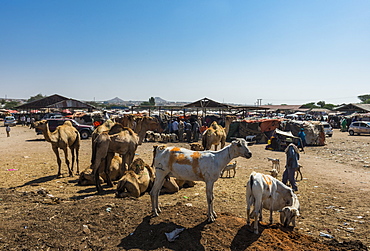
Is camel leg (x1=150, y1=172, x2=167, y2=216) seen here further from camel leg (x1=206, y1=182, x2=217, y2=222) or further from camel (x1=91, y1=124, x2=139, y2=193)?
camel (x1=91, y1=124, x2=139, y2=193)

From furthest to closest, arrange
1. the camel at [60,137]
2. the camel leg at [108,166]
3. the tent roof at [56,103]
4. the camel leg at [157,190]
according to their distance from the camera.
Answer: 1. the tent roof at [56,103]
2. the camel at [60,137]
3. the camel leg at [108,166]
4. the camel leg at [157,190]

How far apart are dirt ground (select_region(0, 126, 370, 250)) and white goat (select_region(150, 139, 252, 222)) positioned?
1.87 feet

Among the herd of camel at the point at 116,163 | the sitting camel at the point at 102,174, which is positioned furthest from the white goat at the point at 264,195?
the sitting camel at the point at 102,174

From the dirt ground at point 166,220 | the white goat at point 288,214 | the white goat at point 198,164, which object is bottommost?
the dirt ground at point 166,220

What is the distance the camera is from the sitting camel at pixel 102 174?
9.20 meters

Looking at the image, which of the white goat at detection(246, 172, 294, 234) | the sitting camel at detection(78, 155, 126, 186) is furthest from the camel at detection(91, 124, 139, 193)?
the white goat at detection(246, 172, 294, 234)

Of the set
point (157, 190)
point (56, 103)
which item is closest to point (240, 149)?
point (157, 190)

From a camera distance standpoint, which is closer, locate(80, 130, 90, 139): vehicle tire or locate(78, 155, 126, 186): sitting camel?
locate(78, 155, 126, 186): sitting camel

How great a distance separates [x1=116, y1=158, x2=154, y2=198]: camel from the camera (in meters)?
7.57

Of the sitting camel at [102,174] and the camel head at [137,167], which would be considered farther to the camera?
the sitting camel at [102,174]

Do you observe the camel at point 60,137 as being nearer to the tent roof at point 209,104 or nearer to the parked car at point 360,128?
the tent roof at point 209,104

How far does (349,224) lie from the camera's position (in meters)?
6.32

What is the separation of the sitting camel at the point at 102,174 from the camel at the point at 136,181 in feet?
4.94

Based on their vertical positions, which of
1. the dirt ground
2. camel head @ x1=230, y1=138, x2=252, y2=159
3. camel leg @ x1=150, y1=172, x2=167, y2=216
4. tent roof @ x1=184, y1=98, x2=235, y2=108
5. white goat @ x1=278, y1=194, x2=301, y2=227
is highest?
tent roof @ x1=184, y1=98, x2=235, y2=108
